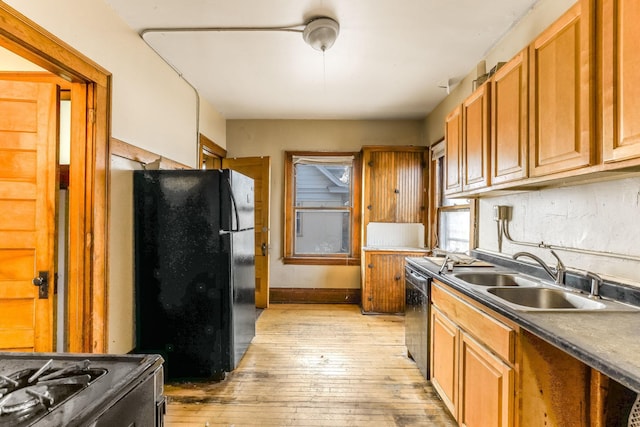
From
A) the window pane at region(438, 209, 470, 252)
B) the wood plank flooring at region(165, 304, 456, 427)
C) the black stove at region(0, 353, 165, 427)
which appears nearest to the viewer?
the black stove at region(0, 353, 165, 427)

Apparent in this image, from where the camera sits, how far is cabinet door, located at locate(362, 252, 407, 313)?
160 inches

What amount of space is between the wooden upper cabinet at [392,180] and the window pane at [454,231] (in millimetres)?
495

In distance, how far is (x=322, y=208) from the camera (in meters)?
4.71

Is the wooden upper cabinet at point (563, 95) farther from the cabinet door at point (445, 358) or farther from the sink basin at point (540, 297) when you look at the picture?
the cabinet door at point (445, 358)

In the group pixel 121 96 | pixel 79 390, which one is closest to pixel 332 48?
Answer: pixel 121 96

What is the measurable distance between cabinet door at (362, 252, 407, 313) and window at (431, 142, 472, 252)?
24.6 inches

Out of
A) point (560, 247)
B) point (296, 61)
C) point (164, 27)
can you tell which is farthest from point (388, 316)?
point (164, 27)

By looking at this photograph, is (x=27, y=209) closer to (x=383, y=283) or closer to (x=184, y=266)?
(x=184, y=266)

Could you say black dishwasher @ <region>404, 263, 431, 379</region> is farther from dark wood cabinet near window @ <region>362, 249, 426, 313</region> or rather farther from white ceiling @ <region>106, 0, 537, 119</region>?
white ceiling @ <region>106, 0, 537, 119</region>

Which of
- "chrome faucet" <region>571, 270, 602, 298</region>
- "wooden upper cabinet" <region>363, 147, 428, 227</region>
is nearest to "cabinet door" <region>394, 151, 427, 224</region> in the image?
"wooden upper cabinet" <region>363, 147, 428, 227</region>

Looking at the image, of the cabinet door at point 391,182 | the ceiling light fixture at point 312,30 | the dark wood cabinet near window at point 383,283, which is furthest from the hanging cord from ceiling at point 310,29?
the dark wood cabinet near window at point 383,283

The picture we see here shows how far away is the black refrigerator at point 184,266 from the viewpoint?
2.40 m

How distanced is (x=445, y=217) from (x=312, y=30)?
2.68 m

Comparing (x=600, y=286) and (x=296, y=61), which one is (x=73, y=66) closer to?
(x=296, y=61)
